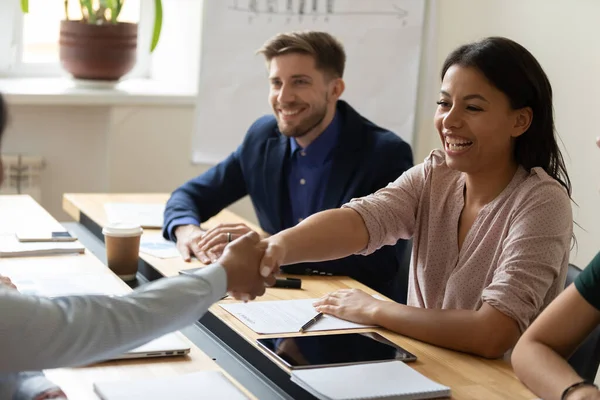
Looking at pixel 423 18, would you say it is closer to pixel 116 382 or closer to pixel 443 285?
pixel 443 285

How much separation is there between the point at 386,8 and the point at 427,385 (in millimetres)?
2443

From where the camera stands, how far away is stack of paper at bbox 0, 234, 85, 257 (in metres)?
2.26

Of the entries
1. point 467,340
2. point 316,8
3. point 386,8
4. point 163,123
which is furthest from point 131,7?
point 467,340

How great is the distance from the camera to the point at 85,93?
3641 mm

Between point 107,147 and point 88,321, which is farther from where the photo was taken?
point 107,147

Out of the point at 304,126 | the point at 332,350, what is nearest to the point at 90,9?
the point at 304,126

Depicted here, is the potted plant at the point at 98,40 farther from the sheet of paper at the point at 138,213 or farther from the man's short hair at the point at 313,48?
the man's short hair at the point at 313,48

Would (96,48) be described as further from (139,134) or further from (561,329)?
(561,329)

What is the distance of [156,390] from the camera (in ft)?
4.72

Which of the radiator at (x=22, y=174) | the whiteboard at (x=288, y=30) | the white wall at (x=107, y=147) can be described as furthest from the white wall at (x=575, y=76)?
the radiator at (x=22, y=174)

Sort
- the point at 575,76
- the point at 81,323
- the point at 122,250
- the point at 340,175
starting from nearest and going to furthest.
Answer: the point at 81,323
the point at 122,250
the point at 340,175
the point at 575,76

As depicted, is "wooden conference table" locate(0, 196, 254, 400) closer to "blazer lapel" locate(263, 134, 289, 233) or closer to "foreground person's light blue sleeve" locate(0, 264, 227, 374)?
"foreground person's light blue sleeve" locate(0, 264, 227, 374)

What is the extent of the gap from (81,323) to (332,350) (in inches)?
22.5

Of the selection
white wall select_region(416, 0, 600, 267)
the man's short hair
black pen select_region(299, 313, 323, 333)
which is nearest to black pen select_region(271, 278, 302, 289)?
black pen select_region(299, 313, 323, 333)
